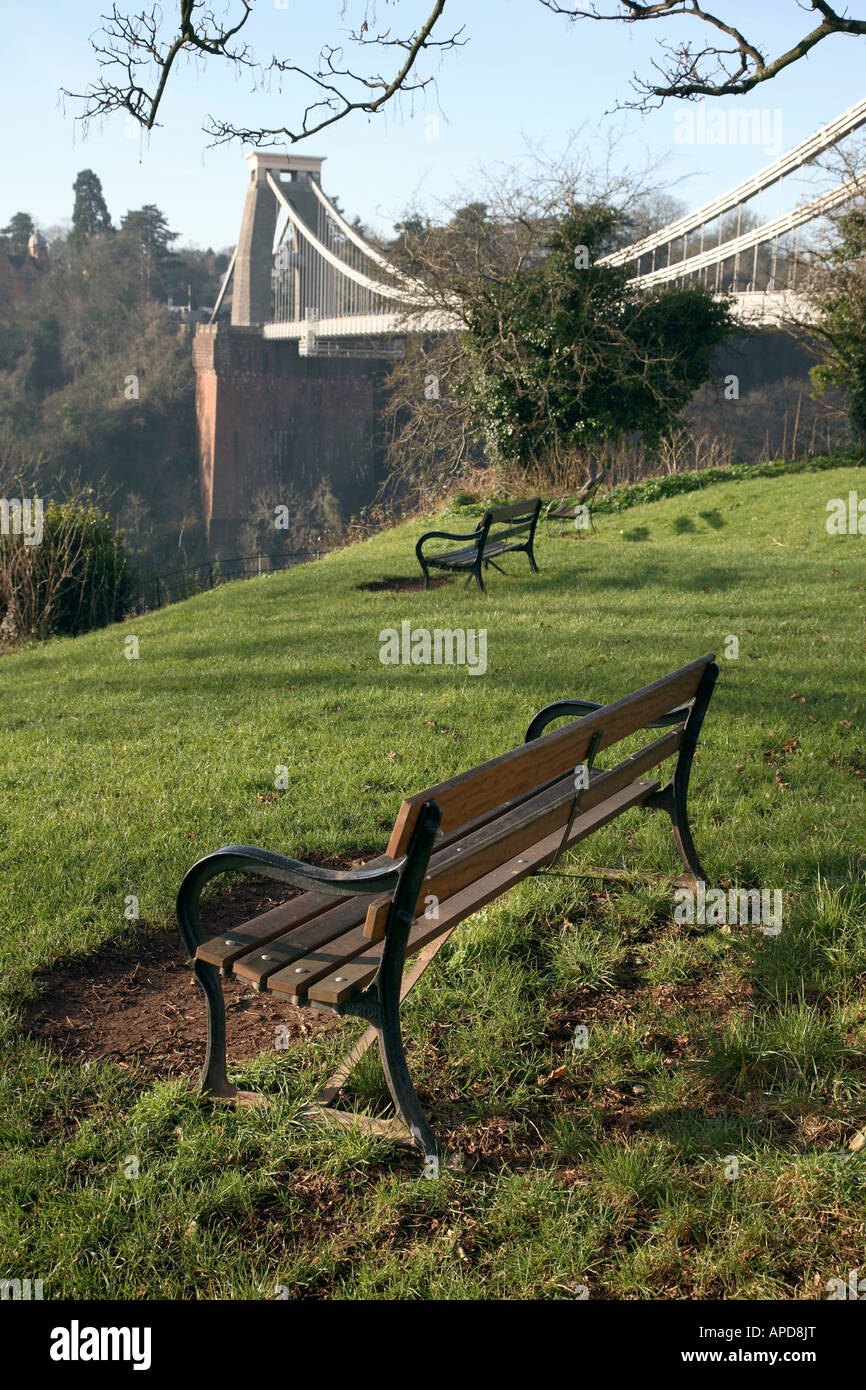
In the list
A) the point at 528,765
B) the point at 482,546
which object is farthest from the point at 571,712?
the point at 482,546

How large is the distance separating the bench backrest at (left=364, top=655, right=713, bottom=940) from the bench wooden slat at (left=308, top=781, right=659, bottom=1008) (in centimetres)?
10

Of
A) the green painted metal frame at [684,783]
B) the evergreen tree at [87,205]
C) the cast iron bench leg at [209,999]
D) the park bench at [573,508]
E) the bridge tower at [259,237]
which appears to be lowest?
the cast iron bench leg at [209,999]

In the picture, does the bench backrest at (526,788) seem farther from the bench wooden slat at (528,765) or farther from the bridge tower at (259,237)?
the bridge tower at (259,237)

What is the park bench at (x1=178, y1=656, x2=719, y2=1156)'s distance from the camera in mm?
2016

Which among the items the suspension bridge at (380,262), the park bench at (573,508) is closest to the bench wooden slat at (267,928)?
the suspension bridge at (380,262)

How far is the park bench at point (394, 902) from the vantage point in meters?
2.02

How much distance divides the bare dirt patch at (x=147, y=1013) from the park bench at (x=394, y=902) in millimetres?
312

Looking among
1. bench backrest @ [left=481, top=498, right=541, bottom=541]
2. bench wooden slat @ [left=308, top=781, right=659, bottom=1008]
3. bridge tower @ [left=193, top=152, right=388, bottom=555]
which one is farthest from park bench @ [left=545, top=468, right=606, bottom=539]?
bridge tower @ [left=193, top=152, right=388, bottom=555]

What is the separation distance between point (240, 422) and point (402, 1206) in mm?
43173

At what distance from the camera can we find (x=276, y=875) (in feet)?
7.01
